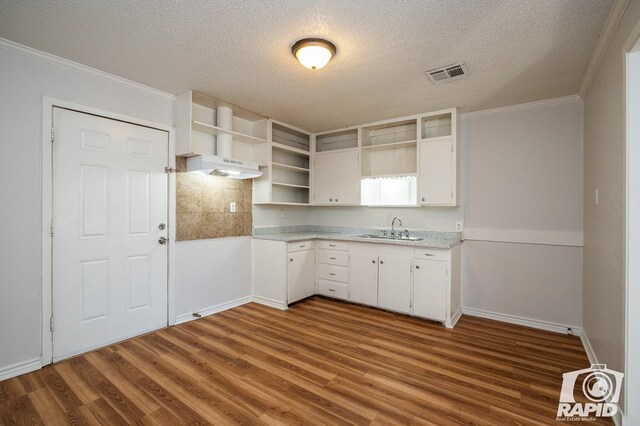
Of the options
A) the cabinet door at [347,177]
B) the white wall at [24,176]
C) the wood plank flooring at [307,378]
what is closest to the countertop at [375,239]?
the cabinet door at [347,177]

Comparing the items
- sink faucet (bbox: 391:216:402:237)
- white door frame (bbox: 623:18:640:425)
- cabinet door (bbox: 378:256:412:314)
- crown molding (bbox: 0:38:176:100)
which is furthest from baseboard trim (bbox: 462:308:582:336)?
crown molding (bbox: 0:38:176:100)

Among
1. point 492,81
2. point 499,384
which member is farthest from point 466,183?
point 499,384

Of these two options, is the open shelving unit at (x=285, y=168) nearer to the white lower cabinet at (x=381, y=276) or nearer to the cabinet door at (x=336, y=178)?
the cabinet door at (x=336, y=178)

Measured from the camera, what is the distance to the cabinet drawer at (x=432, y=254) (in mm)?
3370

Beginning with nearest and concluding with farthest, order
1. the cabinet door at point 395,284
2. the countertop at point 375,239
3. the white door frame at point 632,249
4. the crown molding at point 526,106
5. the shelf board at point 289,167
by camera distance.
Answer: the white door frame at point 632,249 < the crown molding at point 526,106 < the countertop at point 375,239 < the cabinet door at point 395,284 < the shelf board at point 289,167

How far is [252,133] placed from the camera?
13.9 ft

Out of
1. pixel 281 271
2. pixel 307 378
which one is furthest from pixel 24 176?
pixel 307 378

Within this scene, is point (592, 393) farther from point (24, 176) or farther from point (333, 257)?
point (24, 176)

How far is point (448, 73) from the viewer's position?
273 cm

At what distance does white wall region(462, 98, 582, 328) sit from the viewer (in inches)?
127

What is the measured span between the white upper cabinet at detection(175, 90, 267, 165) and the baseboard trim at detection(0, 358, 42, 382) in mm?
2187

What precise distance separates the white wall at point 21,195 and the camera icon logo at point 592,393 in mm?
3886

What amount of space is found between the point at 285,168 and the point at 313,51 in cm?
261

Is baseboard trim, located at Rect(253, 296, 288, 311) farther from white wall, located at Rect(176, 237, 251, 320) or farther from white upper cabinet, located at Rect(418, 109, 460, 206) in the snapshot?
white upper cabinet, located at Rect(418, 109, 460, 206)
